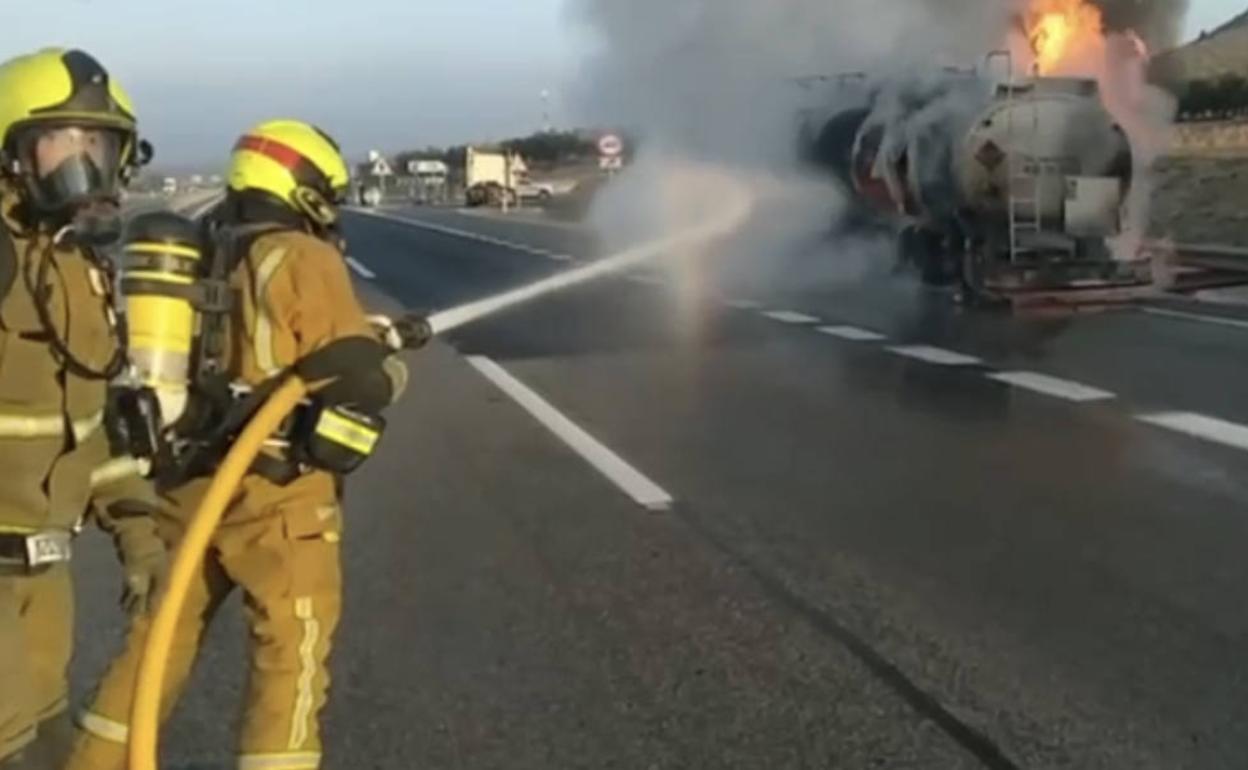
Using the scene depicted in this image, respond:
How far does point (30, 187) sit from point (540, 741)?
2.38 m

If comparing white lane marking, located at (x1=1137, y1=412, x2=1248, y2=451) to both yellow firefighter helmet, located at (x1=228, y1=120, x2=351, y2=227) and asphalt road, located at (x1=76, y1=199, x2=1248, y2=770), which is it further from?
Result: yellow firefighter helmet, located at (x1=228, y1=120, x2=351, y2=227)

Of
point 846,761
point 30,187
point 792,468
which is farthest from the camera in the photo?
point 792,468

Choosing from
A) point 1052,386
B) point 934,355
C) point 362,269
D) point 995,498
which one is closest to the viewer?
point 995,498

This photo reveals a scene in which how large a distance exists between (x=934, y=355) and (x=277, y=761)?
12.2m

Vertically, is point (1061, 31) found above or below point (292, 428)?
above

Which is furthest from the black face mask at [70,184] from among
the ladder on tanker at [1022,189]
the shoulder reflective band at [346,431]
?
the ladder on tanker at [1022,189]

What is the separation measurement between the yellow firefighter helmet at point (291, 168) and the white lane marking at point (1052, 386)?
9102 millimetres

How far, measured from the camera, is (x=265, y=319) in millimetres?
4211

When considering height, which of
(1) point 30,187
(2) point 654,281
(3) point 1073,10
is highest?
(3) point 1073,10

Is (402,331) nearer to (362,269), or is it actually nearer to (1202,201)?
(362,269)

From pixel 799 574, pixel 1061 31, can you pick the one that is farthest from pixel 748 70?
pixel 799 574

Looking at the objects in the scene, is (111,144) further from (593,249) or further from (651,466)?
(593,249)

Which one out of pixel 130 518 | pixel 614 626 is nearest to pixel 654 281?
pixel 614 626

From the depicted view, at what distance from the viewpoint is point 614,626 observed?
6715mm
